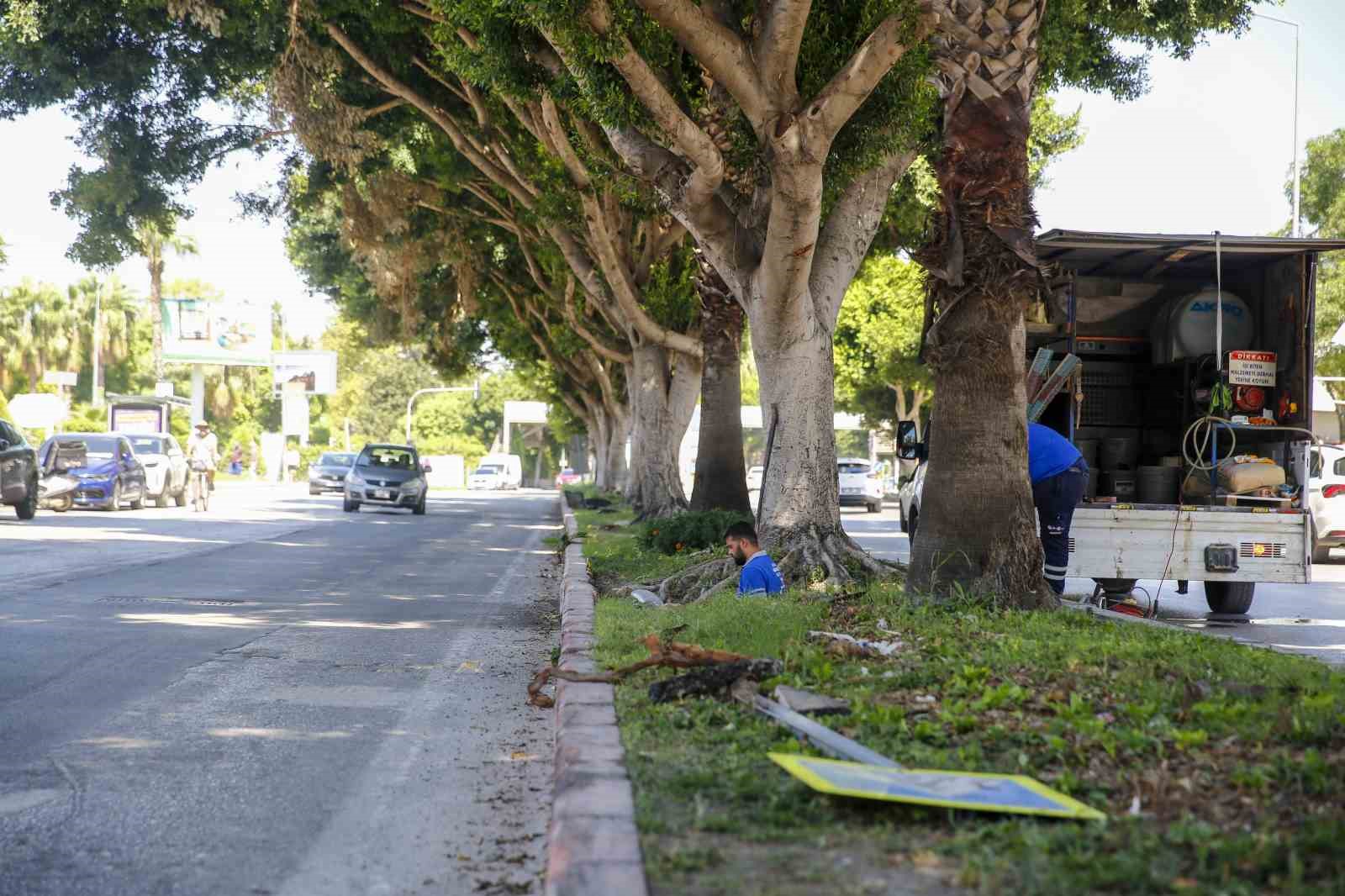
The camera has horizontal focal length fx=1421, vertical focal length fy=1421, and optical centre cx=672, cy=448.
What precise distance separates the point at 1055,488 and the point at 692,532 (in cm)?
596

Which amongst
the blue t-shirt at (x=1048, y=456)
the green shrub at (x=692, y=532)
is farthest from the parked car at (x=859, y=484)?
the blue t-shirt at (x=1048, y=456)

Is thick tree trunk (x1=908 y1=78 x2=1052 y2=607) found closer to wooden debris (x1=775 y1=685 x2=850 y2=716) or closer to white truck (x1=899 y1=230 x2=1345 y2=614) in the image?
white truck (x1=899 y1=230 x2=1345 y2=614)

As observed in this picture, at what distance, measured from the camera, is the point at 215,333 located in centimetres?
7150

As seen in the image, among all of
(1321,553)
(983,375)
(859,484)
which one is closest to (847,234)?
(983,375)

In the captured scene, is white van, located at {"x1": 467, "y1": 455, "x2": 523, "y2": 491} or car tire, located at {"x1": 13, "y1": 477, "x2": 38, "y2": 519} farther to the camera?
white van, located at {"x1": 467, "y1": 455, "x2": 523, "y2": 491}

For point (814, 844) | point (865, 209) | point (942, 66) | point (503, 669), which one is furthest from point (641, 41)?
point (814, 844)

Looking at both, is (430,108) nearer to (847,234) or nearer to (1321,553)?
Answer: (847,234)

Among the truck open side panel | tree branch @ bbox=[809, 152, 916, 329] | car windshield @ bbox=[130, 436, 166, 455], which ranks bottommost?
the truck open side panel

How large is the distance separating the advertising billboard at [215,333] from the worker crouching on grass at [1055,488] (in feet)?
203

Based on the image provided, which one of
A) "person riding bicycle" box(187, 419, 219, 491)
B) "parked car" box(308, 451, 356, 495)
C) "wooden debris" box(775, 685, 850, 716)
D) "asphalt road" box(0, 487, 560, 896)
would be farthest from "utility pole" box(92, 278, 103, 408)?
"wooden debris" box(775, 685, 850, 716)

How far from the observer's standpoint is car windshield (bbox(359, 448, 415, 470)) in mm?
34875

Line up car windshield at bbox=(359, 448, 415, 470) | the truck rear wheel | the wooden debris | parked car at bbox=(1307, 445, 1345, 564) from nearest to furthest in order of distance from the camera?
the wooden debris → the truck rear wheel → parked car at bbox=(1307, 445, 1345, 564) → car windshield at bbox=(359, 448, 415, 470)

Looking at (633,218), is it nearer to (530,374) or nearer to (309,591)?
(309,591)

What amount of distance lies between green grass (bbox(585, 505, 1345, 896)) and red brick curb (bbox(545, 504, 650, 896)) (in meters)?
0.07
